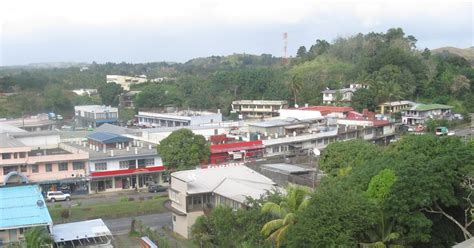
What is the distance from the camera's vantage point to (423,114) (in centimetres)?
4753

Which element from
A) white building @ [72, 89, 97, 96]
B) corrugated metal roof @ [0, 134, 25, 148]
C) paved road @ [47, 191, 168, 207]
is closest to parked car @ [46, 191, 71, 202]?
paved road @ [47, 191, 168, 207]

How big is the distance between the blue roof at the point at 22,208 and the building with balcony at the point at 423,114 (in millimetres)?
33595

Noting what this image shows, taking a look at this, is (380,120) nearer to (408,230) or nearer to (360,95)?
(360,95)

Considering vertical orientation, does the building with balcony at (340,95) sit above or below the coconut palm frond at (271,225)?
above

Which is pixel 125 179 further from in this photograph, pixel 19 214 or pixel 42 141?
pixel 19 214

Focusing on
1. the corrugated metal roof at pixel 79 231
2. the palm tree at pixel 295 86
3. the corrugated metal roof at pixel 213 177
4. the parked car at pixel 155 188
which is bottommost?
the parked car at pixel 155 188

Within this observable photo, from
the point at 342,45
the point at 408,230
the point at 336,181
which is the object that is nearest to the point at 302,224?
the point at 408,230

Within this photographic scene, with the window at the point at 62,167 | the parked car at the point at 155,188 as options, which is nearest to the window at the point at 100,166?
the window at the point at 62,167

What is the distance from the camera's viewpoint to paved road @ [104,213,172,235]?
24.0 meters

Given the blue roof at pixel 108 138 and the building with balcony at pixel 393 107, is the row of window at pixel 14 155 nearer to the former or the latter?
the blue roof at pixel 108 138

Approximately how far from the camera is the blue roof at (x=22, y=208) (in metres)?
19.6

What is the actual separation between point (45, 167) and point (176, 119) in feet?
71.1

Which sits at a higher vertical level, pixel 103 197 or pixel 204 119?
pixel 204 119

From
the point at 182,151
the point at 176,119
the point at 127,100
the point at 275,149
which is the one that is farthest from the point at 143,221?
the point at 127,100
